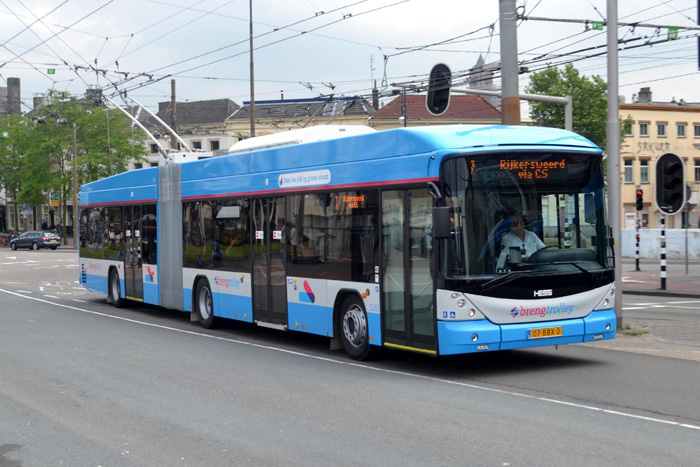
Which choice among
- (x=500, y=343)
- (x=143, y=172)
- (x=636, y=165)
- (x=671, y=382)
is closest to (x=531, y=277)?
(x=500, y=343)

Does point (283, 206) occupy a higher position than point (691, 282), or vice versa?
point (283, 206)

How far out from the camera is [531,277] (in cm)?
1002

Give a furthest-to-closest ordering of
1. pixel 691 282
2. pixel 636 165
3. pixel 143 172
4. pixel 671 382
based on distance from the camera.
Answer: pixel 636 165, pixel 691 282, pixel 143 172, pixel 671 382

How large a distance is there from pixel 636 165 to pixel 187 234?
54.8m

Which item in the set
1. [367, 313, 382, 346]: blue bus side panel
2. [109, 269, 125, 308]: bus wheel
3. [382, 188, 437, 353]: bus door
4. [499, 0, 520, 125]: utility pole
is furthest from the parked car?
[382, 188, 437, 353]: bus door

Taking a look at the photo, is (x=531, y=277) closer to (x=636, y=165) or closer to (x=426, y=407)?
(x=426, y=407)

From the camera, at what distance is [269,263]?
13719 millimetres

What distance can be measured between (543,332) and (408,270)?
66.3 inches

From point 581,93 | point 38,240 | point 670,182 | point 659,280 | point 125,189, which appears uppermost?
point 581,93

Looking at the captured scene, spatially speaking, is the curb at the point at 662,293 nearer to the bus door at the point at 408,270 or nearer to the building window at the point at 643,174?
the bus door at the point at 408,270

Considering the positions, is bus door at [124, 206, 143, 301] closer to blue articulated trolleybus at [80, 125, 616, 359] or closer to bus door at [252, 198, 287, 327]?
blue articulated trolleybus at [80, 125, 616, 359]

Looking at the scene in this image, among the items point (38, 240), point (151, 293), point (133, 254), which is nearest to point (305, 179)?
point (151, 293)

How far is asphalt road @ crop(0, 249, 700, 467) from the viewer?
6773mm

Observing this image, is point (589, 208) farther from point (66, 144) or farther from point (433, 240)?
point (66, 144)
